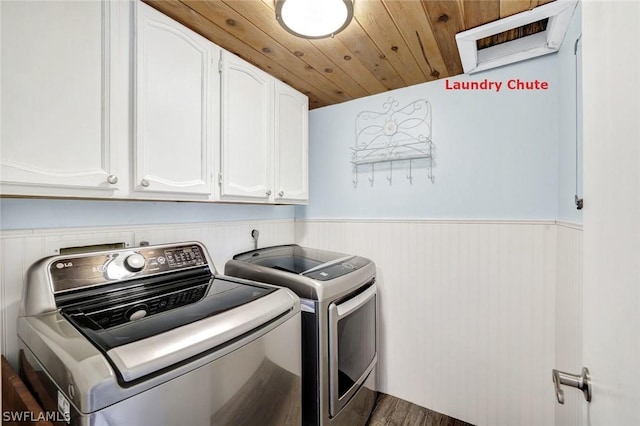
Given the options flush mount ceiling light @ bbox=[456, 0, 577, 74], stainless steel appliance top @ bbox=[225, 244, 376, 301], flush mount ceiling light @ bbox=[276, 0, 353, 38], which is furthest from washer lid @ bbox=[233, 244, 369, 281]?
flush mount ceiling light @ bbox=[456, 0, 577, 74]

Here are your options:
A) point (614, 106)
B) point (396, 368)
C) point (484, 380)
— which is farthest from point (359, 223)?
point (614, 106)

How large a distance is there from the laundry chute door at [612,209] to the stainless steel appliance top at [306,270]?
3.05 ft

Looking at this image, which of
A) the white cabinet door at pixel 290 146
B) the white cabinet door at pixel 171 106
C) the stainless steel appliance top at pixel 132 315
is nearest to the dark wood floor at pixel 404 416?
the stainless steel appliance top at pixel 132 315

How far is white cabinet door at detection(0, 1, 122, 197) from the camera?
831 millimetres

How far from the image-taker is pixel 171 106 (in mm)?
1227

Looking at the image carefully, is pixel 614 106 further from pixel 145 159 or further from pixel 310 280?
pixel 145 159

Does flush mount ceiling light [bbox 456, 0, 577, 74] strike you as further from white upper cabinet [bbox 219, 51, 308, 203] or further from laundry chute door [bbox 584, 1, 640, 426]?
white upper cabinet [bbox 219, 51, 308, 203]

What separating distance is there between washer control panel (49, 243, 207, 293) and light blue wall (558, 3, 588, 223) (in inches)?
68.8

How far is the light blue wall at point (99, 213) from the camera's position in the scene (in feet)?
3.47

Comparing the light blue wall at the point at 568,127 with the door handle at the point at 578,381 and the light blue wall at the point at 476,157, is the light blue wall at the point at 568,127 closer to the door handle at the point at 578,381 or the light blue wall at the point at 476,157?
the light blue wall at the point at 476,157

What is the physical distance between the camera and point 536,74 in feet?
5.18

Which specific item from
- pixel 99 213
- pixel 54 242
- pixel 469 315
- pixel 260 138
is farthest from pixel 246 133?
pixel 469 315

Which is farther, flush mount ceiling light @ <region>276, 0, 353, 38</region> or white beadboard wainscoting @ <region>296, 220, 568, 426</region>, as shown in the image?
white beadboard wainscoting @ <region>296, 220, 568, 426</region>

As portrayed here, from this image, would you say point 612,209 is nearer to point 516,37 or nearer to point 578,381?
point 578,381
